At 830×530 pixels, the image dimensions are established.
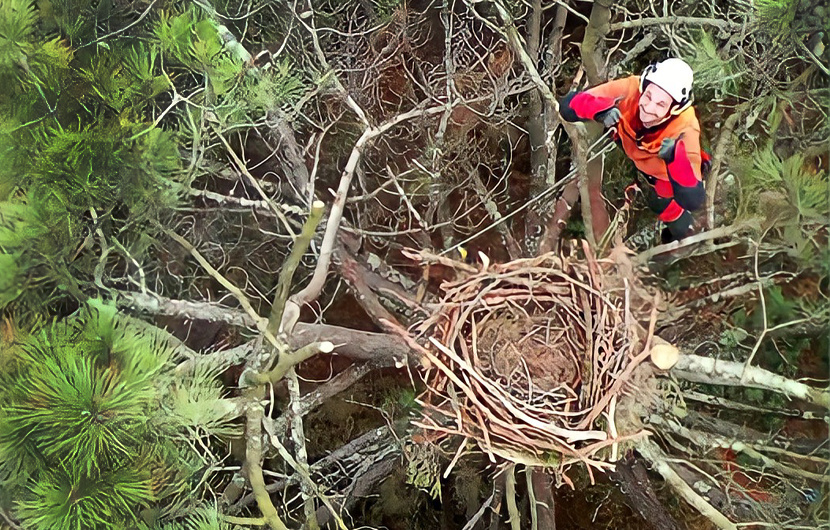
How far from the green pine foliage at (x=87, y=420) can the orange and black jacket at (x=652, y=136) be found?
63 cm

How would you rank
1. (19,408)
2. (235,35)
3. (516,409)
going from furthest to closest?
(235,35)
(516,409)
(19,408)

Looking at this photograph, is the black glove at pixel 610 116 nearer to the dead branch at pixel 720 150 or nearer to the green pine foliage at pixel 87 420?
the dead branch at pixel 720 150

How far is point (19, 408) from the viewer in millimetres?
630

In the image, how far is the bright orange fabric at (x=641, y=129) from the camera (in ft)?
2.32

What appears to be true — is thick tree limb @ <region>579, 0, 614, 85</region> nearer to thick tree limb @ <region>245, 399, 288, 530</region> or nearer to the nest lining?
the nest lining

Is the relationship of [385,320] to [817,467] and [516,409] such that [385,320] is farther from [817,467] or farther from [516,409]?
[817,467]

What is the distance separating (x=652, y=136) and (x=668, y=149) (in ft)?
0.09

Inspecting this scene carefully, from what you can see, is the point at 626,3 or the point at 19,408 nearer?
the point at 19,408

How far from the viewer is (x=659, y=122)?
707 millimetres

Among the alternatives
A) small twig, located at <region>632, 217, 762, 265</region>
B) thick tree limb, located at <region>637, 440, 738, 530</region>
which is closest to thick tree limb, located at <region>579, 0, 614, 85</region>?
small twig, located at <region>632, 217, 762, 265</region>

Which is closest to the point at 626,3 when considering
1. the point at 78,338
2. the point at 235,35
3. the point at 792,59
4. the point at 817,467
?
the point at 792,59

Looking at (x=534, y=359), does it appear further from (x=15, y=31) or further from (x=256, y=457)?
(x=15, y=31)

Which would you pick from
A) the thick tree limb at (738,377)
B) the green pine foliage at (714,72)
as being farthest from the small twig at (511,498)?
the green pine foliage at (714,72)

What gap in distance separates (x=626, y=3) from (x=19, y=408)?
948 millimetres
